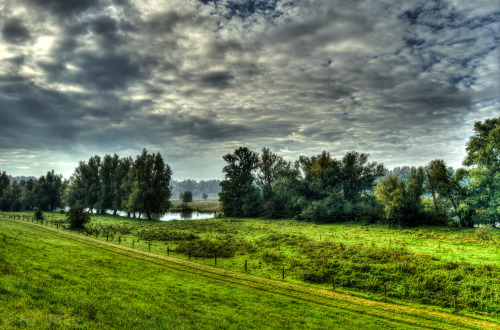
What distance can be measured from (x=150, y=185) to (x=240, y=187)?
32.0 meters

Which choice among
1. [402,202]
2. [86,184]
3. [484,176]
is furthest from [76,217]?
[484,176]

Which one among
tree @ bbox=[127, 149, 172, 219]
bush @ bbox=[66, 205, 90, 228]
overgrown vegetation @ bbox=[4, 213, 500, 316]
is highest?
tree @ bbox=[127, 149, 172, 219]

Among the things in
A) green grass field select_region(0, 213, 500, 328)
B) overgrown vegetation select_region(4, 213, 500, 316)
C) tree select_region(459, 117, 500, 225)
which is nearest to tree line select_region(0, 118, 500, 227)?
tree select_region(459, 117, 500, 225)

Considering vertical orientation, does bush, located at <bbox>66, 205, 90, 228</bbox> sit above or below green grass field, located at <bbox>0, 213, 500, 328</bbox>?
above

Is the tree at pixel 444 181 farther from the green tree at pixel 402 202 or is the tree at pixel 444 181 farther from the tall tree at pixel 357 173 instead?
the tall tree at pixel 357 173

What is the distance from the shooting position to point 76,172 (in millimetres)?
99375

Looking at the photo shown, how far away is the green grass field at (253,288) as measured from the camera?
45.6 feet

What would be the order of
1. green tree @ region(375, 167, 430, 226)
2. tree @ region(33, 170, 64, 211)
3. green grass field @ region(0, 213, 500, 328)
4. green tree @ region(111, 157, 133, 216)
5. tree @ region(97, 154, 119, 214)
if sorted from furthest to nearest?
1. tree @ region(33, 170, 64, 211)
2. tree @ region(97, 154, 119, 214)
3. green tree @ region(111, 157, 133, 216)
4. green tree @ region(375, 167, 430, 226)
5. green grass field @ region(0, 213, 500, 328)

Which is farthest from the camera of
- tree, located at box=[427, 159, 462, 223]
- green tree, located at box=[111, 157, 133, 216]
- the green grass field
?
green tree, located at box=[111, 157, 133, 216]

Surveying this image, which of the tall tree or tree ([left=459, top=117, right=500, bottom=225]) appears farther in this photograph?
the tall tree

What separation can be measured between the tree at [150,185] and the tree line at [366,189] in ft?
70.5

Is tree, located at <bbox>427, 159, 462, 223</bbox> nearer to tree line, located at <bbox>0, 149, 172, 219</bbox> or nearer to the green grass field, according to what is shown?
the green grass field

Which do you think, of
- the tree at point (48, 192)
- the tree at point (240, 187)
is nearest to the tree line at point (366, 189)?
the tree at point (240, 187)

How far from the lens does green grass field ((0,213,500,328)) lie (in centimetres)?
1391
